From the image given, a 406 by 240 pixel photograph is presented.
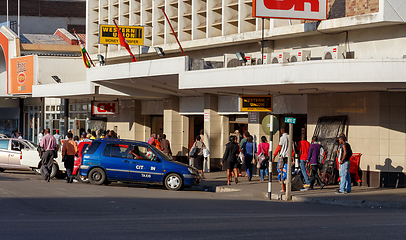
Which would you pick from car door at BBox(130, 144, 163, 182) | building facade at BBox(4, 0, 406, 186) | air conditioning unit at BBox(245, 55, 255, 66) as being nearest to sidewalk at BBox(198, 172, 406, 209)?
building facade at BBox(4, 0, 406, 186)

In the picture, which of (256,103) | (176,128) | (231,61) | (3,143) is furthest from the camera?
(176,128)

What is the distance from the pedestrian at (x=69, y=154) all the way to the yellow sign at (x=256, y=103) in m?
6.52

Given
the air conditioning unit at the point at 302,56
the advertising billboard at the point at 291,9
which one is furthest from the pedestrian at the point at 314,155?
the advertising billboard at the point at 291,9

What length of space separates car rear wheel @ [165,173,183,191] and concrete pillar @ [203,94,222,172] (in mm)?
6987

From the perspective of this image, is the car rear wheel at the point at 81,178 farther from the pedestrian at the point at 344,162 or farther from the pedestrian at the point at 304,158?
the pedestrian at the point at 344,162

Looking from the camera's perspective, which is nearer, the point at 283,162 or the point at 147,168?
the point at 283,162

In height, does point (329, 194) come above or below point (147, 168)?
below

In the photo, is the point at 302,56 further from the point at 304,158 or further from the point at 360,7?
the point at 304,158

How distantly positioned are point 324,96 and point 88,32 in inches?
704

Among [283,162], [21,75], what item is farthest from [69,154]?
[21,75]

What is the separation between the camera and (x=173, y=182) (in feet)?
54.9

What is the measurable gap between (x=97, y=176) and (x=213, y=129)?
7.68 meters

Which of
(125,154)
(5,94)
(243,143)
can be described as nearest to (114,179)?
(125,154)

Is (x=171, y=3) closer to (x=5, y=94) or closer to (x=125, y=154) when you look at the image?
(x=125, y=154)
